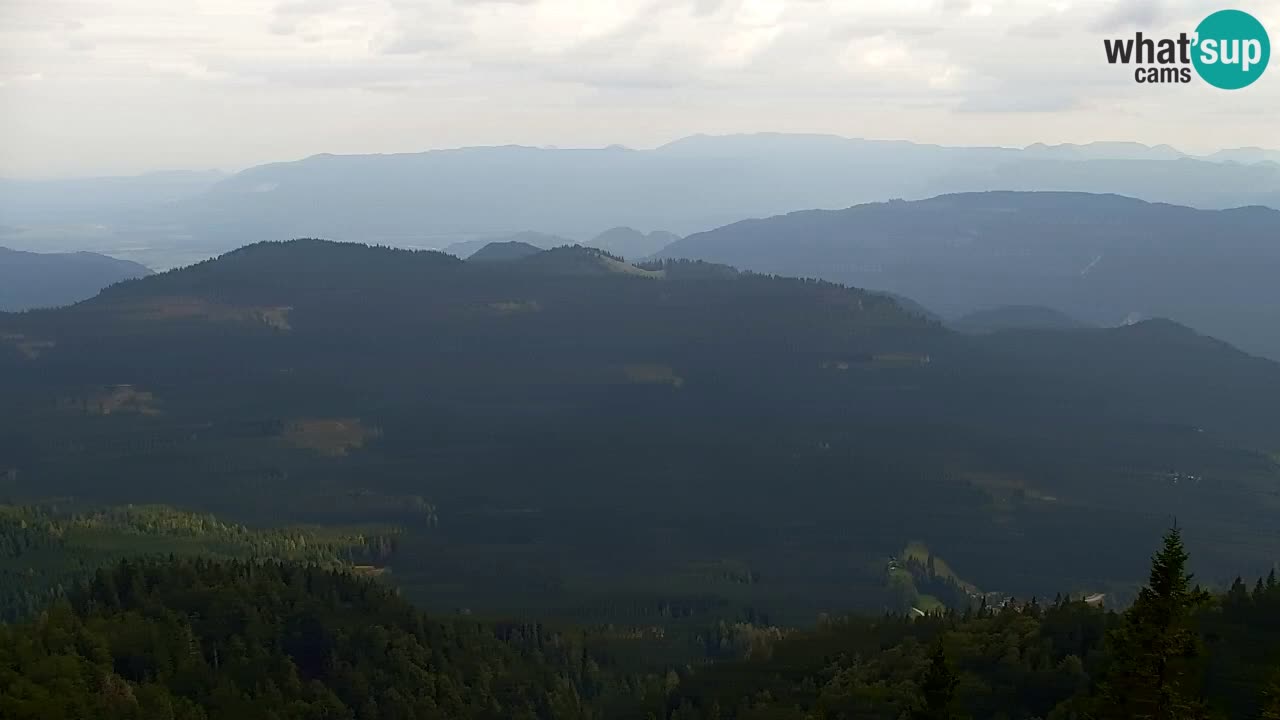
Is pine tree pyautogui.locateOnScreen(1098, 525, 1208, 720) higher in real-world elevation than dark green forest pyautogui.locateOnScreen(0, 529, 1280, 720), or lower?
higher

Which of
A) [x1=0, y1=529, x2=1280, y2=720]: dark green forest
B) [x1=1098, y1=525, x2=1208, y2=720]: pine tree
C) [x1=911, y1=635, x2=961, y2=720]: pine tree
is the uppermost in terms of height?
[x1=1098, y1=525, x2=1208, y2=720]: pine tree

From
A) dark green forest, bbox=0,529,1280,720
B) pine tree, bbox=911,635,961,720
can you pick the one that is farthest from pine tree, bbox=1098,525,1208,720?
dark green forest, bbox=0,529,1280,720

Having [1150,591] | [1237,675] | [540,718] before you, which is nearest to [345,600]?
[540,718]

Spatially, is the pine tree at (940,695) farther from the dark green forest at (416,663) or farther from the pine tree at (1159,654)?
the dark green forest at (416,663)

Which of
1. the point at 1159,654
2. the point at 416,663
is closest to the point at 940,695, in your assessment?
the point at 1159,654

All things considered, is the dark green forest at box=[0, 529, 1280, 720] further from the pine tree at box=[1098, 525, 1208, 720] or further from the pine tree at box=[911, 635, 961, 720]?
the pine tree at box=[1098, 525, 1208, 720]

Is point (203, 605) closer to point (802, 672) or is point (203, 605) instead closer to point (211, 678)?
point (211, 678)

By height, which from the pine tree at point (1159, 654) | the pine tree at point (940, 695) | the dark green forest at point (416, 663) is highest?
the pine tree at point (1159, 654)

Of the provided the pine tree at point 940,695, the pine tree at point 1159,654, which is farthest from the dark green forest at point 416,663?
the pine tree at point 1159,654
